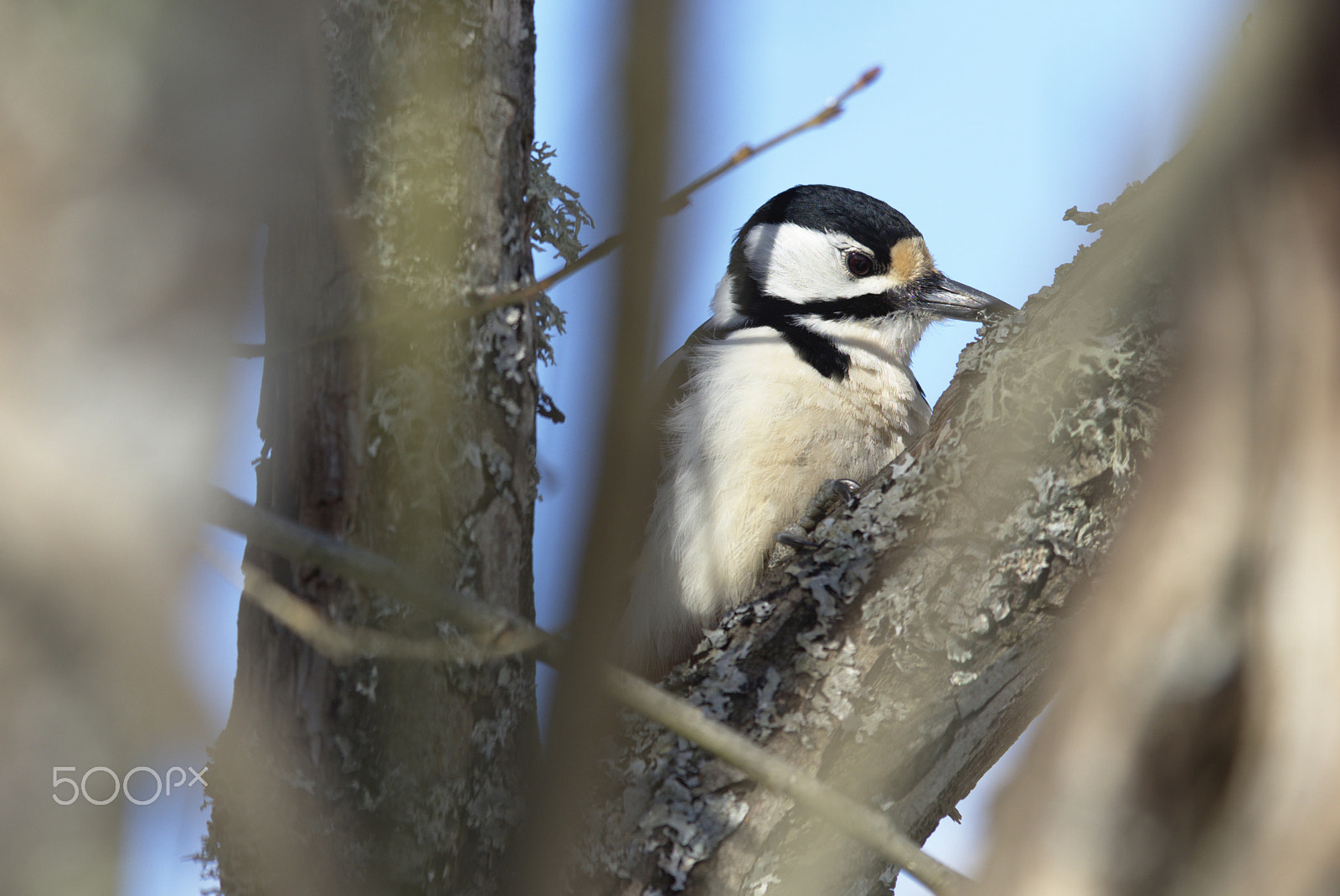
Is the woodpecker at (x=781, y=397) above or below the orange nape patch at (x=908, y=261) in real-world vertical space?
below

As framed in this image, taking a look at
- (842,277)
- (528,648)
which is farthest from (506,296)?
(842,277)

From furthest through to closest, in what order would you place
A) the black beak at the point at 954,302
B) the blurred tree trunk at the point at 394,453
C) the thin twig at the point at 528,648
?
the black beak at the point at 954,302 → the blurred tree trunk at the point at 394,453 → the thin twig at the point at 528,648

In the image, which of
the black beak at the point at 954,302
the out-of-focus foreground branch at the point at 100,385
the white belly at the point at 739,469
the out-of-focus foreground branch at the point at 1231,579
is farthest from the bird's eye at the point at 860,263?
the out-of-focus foreground branch at the point at 100,385

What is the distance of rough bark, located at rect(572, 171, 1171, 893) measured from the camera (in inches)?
67.1

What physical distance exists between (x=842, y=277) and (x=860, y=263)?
0.27 ft

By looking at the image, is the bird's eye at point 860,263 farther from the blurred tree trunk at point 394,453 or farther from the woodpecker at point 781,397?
the blurred tree trunk at point 394,453

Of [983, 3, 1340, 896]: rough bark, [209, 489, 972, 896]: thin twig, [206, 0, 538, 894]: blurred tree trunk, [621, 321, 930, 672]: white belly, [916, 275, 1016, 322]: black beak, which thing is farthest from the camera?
[916, 275, 1016, 322]: black beak

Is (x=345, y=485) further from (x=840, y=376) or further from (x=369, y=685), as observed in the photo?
(x=840, y=376)

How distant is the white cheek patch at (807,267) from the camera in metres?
3.66

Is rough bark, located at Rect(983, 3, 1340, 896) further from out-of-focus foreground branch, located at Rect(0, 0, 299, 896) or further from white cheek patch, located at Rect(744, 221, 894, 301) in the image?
white cheek patch, located at Rect(744, 221, 894, 301)

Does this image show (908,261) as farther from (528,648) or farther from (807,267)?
(528,648)

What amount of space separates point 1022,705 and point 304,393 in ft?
4.24

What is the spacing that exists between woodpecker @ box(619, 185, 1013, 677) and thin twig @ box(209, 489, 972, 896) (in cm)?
146

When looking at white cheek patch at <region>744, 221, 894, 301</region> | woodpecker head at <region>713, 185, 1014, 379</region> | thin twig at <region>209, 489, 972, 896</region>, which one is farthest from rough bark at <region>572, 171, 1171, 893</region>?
white cheek patch at <region>744, 221, 894, 301</region>
